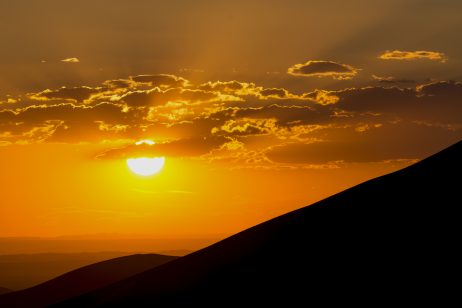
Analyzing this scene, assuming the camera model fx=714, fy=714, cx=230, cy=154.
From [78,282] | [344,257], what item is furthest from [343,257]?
[78,282]

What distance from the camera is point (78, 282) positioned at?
119 m

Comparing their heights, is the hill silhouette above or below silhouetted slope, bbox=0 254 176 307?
below

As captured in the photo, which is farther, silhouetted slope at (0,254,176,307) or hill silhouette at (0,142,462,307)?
silhouetted slope at (0,254,176,307)

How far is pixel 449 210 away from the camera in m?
42.9

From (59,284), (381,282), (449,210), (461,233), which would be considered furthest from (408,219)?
(59,284)

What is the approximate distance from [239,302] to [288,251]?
695 centimetres

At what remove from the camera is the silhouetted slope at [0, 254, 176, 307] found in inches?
4397

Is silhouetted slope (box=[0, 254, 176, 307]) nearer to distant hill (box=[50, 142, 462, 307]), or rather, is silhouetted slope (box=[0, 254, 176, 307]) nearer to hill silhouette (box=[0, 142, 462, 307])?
hill silhouette (box=[0, 142, 462, 307])

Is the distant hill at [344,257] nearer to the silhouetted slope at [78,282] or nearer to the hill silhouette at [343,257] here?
the hill silhouette at [343,257]

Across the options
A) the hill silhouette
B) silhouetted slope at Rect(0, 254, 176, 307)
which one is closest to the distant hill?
the hill silhouette

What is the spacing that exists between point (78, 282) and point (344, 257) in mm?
84944

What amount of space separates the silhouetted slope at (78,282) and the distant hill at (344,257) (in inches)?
2227

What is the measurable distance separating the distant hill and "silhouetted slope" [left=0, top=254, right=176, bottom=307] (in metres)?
56.6

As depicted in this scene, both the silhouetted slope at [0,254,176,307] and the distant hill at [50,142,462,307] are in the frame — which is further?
the silhouetted slope at [0,254,176,307]
